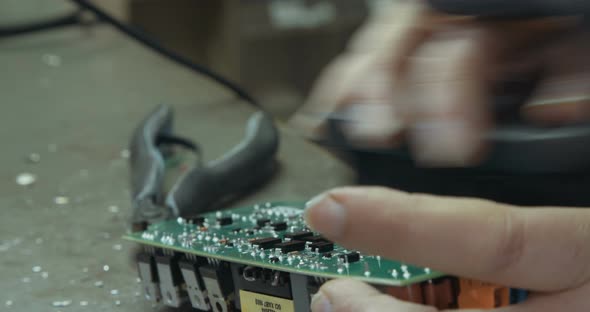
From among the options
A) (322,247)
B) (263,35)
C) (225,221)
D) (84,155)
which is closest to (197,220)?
(225,221)

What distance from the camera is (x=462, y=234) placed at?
0.28 m

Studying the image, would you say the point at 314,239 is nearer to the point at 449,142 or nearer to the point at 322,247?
the point at 322,247

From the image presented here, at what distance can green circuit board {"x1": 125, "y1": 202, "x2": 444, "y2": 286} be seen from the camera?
0.36 meters

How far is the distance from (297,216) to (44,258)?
22 centimetres

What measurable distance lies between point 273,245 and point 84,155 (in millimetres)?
523

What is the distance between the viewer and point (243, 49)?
1.83 meters

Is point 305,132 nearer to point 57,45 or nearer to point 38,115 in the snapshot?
point 38,115

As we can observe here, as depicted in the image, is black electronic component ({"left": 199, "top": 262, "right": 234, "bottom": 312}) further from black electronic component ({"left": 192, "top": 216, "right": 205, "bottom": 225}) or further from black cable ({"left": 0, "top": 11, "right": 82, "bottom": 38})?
black cable ({"left": 0, "top": 11, "right": 82, "bottom": 38})

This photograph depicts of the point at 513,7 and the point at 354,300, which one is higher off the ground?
the point at 513,7

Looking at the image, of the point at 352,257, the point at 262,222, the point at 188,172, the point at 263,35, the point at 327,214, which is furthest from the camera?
the point at 263,35

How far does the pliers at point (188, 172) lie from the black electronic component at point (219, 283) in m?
0.16

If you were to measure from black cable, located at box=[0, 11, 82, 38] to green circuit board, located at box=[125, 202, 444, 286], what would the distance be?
103 cm

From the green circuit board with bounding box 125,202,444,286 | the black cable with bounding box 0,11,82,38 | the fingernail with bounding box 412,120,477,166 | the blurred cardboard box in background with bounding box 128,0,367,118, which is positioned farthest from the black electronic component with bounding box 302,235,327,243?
A: the blurred cardboard box in background with bounding box 128,0,367,118

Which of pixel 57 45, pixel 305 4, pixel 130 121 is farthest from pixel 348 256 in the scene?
pixel 305 4
